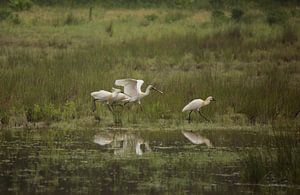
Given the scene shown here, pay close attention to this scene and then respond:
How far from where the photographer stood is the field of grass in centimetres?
1534

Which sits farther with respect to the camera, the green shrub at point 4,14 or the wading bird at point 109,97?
the green shrub at point 4,14

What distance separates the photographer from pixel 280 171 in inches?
400

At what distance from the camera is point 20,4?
102 feet

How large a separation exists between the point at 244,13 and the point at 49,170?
21058 mm

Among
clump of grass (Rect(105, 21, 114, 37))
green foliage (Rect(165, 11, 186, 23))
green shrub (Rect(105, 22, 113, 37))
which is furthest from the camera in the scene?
green foliage (Rect(165, 11, 186, 23))

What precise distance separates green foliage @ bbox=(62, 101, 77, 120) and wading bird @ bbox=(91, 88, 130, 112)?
595 mm

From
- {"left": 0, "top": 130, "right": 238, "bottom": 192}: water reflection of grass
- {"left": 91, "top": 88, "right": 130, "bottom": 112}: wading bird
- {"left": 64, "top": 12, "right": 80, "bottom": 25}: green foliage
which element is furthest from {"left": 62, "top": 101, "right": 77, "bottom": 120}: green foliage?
{"left": 64, "top": 12, "right": 80, "bottom": 25}: green foliage

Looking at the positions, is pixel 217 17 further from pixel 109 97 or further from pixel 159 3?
pixel 109 97

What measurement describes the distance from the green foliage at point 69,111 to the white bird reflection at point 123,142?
1227 millimetres

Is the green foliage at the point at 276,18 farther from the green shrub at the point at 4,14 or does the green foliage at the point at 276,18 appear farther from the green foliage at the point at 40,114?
the green foliage at the point at 40,114

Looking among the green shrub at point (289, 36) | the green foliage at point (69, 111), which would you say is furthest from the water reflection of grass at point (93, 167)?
the green shrub at point (289, 36)

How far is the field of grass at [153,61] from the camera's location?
15.3 m

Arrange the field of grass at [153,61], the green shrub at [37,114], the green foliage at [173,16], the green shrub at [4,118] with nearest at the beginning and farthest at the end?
1. the green shrub at [4,118]
2. the green shrub at [37,114]
3. the field of grass at [153,61]
4. the green foliage at [173,16]

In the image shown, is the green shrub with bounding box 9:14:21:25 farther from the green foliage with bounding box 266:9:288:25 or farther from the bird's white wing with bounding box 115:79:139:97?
the bird's white wing with bounding box 115:79:139:97
